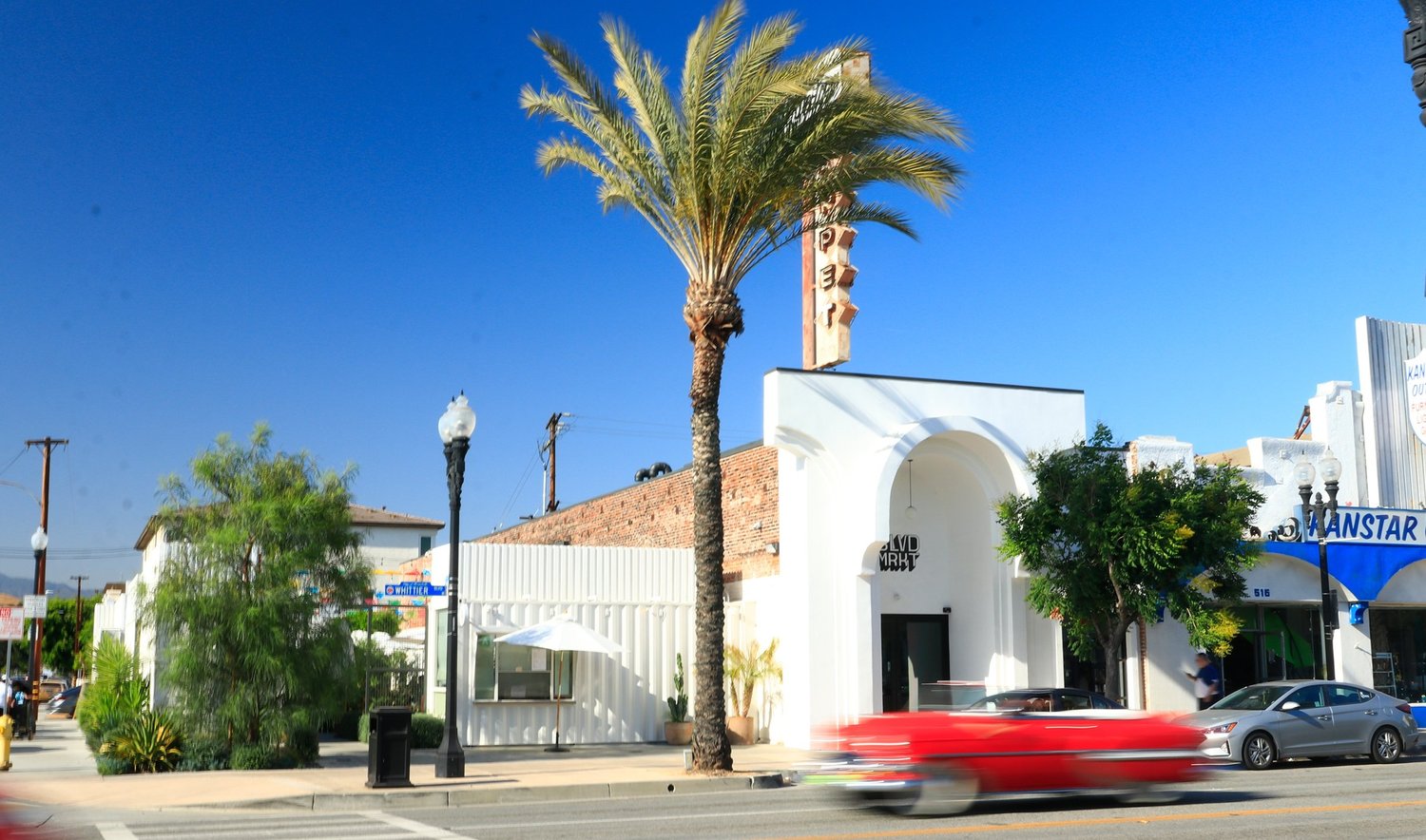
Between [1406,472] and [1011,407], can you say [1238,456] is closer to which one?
[1406,472]

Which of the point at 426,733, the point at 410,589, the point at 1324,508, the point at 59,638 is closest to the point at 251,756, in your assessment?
the point at 426,733

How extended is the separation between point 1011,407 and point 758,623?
626 centimetres

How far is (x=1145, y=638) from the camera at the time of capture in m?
25.8

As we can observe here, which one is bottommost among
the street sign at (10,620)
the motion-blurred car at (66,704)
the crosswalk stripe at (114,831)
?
the motion-blurred car at (66,704)

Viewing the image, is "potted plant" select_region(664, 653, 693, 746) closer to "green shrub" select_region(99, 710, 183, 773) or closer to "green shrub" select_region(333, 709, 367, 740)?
"green shrub" select_region(333, 709, 367, 740)

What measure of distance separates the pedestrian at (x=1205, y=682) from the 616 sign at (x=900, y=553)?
562 cm

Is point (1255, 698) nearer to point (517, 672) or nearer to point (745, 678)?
point (745, 678)

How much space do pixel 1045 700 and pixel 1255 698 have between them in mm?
5393

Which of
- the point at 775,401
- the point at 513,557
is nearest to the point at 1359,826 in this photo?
the point at 775,401

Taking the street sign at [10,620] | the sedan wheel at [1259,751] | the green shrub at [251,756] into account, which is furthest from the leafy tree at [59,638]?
the sedan wheel at [1259,751]

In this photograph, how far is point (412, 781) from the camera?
1803 cm

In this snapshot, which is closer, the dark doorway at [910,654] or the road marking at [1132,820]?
the road marking at [1132,820]

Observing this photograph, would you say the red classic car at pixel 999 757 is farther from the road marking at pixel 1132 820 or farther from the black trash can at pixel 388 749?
the black trash can at pixel 388 749

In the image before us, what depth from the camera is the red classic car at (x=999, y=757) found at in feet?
43.4
